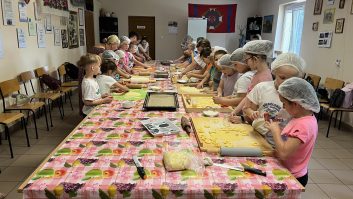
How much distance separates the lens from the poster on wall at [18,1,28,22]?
4.07 meters

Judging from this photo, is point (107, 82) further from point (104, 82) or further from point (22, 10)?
point (22, 10)

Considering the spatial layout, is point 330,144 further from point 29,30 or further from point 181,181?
point 29,30

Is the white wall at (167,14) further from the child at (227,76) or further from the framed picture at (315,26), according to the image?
the child at (227,76)

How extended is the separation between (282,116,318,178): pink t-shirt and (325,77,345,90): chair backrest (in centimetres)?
354

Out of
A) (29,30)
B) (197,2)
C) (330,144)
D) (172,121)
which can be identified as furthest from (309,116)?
(197,2)

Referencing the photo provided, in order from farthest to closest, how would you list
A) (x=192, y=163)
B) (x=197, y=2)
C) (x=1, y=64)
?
(x=197, y=2) → (x=1, y=64) → (x=192, y=163)

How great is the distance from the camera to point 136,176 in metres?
1.21

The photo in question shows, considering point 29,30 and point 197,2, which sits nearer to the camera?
point 29,30

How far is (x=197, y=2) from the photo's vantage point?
8.96 metres

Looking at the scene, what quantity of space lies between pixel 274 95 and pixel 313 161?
1907 mm

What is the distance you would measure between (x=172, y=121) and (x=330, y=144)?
2.80m

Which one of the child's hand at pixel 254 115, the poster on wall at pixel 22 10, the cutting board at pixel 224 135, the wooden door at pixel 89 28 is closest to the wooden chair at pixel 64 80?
the poster on wall at pixel 22 10

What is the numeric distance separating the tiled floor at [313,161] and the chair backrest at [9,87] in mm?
599

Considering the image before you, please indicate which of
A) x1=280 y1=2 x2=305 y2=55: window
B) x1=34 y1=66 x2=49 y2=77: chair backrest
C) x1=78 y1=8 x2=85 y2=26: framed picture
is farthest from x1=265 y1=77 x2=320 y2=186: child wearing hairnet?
x1=78 y1=8 x2=85 y2=26: framed picture
